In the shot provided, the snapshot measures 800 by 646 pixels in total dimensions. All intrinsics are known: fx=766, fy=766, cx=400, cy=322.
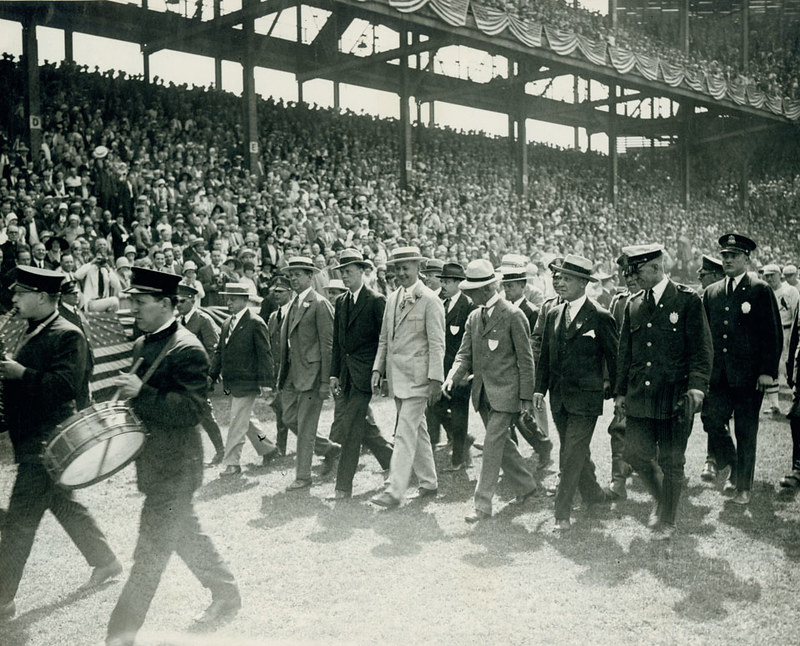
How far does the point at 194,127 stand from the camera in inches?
701

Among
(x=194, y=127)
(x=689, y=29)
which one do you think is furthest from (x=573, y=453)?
(x=689, y=29)

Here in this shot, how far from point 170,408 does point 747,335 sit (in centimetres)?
423

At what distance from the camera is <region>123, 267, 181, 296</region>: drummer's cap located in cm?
361

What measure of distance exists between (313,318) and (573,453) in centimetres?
256

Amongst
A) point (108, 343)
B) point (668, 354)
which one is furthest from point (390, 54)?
point (668, 354)

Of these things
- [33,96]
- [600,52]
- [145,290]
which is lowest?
[145,290]

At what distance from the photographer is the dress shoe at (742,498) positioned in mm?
5477

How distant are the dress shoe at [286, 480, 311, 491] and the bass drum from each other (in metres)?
2.69

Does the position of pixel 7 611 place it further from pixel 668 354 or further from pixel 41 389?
pixel 668 354

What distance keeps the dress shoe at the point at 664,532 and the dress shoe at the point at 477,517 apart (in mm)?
1124

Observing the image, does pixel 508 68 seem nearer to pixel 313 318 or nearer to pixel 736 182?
pixel 736 182

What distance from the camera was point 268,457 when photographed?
723 centimetres

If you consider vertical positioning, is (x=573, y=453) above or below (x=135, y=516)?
above

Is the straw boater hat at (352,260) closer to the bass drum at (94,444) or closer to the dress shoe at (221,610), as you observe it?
the bass drum at (94,444)
